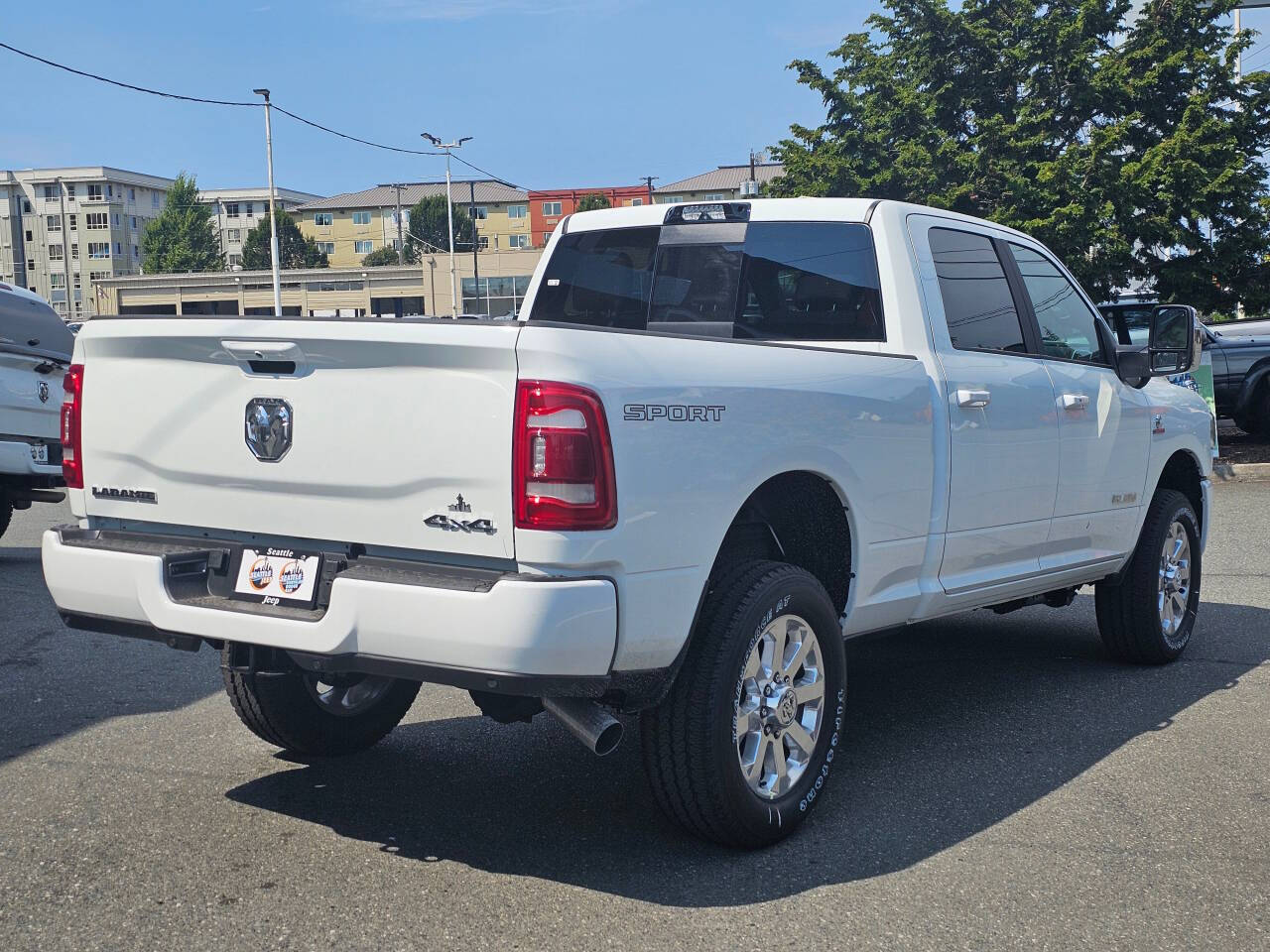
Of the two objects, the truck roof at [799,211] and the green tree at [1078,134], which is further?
the green tree at [1078,134]

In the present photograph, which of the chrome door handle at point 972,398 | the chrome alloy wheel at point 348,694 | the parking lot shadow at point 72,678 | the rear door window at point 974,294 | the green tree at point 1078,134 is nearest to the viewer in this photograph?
the chrome alloy wheel at point 348,694

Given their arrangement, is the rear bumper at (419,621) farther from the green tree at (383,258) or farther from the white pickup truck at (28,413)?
the green tree at (383,258)

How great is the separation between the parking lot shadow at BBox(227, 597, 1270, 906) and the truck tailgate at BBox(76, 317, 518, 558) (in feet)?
3.53

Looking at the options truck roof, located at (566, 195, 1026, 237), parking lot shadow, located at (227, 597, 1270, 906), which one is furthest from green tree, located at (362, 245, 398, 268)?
parking lot shadow, located at (227, 597, 1270, 906)

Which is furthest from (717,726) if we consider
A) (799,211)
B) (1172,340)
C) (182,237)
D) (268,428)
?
(182,237)

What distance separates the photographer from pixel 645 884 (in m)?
3.80

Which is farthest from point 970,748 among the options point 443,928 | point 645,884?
point 443,928

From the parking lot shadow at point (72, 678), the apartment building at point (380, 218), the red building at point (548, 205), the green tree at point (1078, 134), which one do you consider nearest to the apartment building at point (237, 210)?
the apartment building at point (380, 218)

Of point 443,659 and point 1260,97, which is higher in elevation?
→ point 1260,97

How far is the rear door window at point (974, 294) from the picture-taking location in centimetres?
527

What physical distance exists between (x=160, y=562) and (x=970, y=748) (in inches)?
118

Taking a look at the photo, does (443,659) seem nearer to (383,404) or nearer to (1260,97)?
(383,404)

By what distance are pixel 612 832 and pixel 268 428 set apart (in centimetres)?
161

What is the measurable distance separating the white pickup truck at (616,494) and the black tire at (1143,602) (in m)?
1.12
